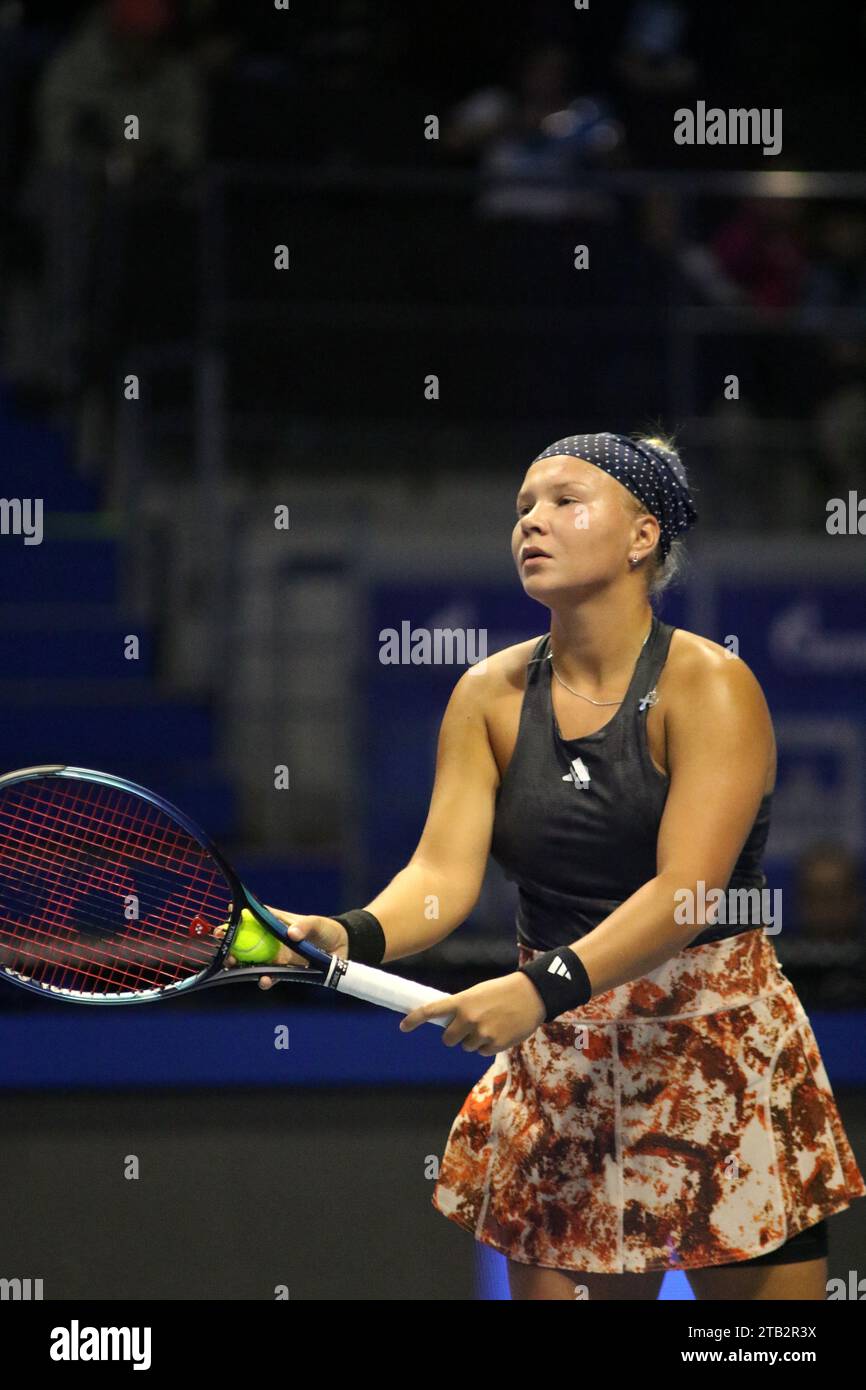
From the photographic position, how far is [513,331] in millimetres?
5676

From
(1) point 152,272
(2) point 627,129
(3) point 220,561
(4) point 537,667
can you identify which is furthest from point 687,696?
(2) point 627,129

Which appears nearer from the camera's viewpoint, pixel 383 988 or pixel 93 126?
pixel 383 988

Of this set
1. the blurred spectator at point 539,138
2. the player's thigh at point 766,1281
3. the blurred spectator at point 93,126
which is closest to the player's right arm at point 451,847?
the player's thigh at point 766,1281

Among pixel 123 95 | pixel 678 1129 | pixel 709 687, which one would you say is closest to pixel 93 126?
pixel 123 95

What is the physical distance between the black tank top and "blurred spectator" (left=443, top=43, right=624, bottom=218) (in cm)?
389

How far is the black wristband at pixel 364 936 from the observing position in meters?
2.25

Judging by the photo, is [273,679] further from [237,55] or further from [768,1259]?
[768,1259]

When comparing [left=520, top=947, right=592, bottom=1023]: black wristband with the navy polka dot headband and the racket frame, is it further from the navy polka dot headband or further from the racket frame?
the navy polka dot headband

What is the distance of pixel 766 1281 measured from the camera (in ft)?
7.30

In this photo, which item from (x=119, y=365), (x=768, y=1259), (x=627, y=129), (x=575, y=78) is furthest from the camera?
(x=575, y=78)

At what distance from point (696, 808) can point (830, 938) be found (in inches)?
129

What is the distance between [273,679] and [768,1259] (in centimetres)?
357

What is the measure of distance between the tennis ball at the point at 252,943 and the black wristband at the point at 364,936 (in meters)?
0.08

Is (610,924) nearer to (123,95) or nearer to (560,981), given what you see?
(560,981)
